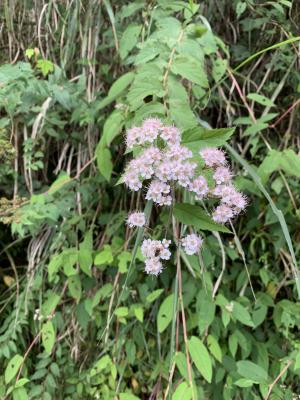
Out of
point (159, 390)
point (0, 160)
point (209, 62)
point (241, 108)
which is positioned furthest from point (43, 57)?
point (159, 390)

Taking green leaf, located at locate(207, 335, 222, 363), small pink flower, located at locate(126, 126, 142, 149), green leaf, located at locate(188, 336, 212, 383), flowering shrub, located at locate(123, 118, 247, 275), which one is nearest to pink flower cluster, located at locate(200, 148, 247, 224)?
flowering shrub, located at locate(123, 118, 247, 275)

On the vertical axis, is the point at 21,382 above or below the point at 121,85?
below

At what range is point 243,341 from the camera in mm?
1253

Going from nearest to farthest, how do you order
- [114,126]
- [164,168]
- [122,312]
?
[164,168] → [114,126] → [122,312]

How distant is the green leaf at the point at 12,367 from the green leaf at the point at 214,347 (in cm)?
53

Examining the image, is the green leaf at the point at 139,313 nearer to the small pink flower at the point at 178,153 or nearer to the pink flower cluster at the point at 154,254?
the pink flower cluster at the point at 154,254

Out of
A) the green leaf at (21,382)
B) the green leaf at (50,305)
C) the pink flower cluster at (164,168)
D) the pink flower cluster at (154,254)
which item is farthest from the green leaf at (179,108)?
the green leaf at (21,382)

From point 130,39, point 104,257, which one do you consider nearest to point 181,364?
point 104,257

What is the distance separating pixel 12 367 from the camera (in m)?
1.30

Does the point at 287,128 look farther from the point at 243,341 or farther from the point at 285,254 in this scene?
the point at 243,341

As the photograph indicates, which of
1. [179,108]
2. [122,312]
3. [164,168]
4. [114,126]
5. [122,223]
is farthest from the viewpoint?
[122,223]

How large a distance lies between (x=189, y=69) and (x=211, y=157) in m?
0.31

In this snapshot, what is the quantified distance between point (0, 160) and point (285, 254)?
919 millimetres

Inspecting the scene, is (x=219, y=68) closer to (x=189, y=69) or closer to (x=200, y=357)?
(x=189, y=69)
